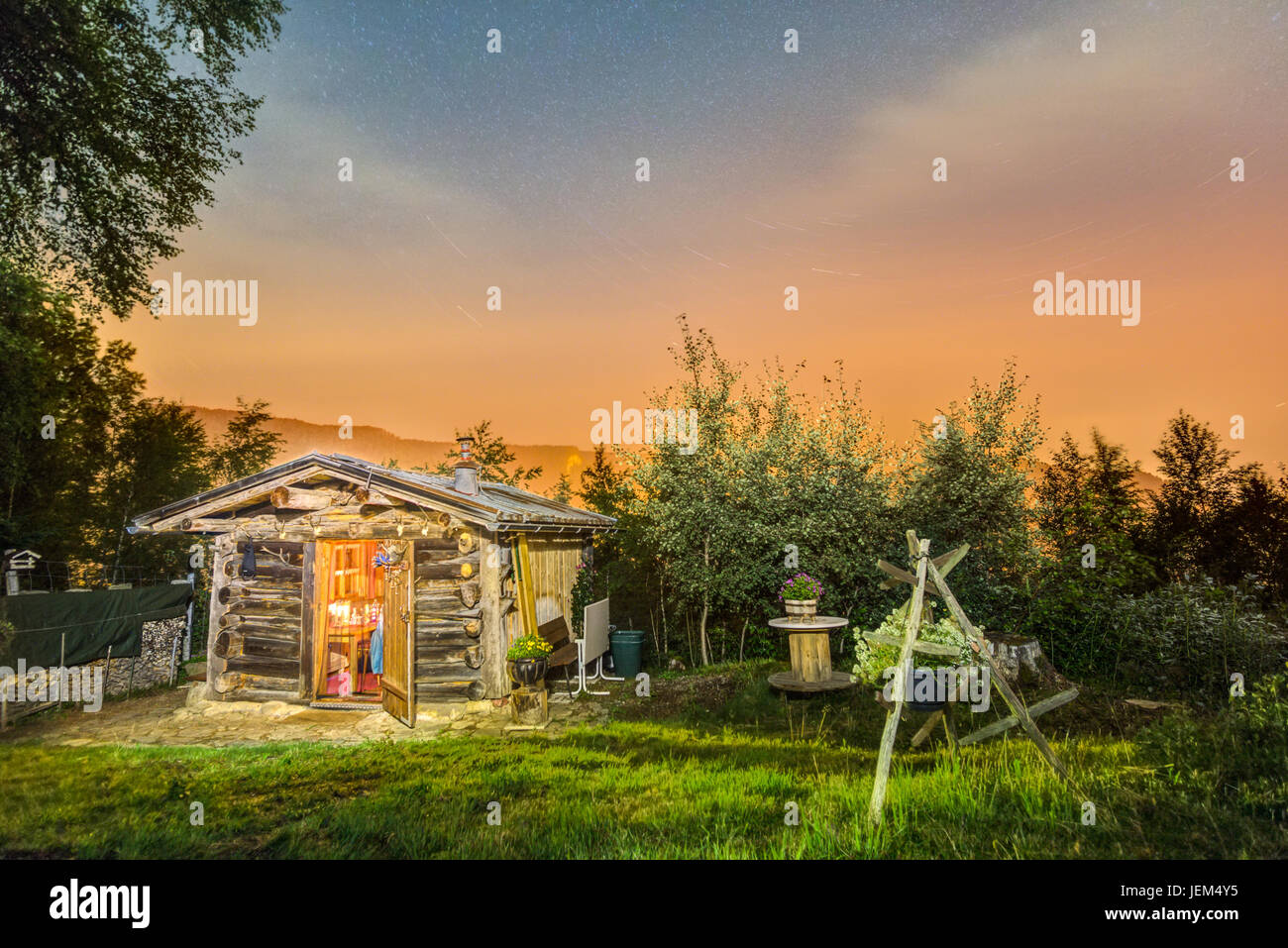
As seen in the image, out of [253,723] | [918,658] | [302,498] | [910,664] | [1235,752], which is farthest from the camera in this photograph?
[302,498]

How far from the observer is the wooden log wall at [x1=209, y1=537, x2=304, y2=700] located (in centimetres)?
1231

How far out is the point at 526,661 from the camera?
11094 mm

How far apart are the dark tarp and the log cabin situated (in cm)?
223

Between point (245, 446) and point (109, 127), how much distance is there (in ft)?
67.0

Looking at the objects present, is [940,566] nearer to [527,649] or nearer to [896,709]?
[896,709]

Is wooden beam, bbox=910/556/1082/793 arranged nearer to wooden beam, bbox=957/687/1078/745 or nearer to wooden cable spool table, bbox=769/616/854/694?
wooden beam, bbox=957/687/1078/745

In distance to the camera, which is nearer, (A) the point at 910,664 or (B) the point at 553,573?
(A) the point at 910,664

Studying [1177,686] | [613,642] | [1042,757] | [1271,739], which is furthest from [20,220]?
[1177,686]

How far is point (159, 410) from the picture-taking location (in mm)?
30734

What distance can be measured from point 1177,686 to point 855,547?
5.68 meters

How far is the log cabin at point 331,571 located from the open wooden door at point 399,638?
23mm

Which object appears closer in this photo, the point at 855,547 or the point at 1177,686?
the point at 1177,686

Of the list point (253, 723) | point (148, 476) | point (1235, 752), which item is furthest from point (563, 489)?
point (1235, 752)
